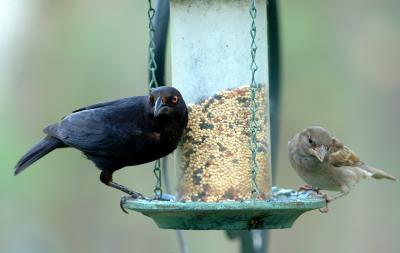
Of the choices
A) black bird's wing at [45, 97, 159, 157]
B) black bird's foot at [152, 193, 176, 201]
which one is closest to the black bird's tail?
black bird's wing at [45, 97, 159, 157]

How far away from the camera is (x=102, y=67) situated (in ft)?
33.1

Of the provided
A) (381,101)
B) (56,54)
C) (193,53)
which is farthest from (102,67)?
(193,53)

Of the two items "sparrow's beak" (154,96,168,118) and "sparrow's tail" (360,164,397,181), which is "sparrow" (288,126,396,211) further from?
"sparrow's beak" (154,96,168,118)

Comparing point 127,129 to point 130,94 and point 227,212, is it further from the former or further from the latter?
point 130,94

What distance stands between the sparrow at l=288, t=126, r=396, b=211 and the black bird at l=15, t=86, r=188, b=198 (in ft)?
5.28

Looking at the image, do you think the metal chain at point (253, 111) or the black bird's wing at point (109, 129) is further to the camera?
the black bird's wing at point (109, 129)

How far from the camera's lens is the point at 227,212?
20.2 ft

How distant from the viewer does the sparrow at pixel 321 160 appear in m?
8.27

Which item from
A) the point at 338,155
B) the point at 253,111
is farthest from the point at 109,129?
A: the point at 338,155

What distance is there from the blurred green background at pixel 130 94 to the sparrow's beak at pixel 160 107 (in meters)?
3.25

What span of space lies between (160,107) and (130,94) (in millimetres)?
3358

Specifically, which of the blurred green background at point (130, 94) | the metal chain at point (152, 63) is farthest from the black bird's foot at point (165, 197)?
the blurred green background at point (130, 94)

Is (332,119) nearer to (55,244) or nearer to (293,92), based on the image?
(293,92)

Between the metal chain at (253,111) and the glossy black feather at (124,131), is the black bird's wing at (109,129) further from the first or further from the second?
the metal chain at (253,111)
